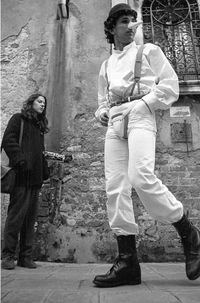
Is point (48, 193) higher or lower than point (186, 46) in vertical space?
lower

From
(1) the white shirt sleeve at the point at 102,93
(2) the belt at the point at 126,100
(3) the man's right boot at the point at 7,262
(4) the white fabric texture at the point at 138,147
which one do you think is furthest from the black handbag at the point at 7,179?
(2) the belt at the point at 126,100

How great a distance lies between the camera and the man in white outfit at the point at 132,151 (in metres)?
1.83

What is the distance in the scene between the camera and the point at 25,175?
3191 millimetres

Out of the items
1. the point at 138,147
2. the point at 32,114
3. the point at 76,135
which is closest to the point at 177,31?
the point at 76,135

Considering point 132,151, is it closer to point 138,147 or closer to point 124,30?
point 138,147

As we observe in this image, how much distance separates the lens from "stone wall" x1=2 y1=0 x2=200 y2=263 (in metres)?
3.88

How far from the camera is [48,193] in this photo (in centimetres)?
417

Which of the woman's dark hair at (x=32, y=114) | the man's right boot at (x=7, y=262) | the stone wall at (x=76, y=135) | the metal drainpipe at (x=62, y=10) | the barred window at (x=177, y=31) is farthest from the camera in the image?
the metal drainpipe at (x=62, y=10)

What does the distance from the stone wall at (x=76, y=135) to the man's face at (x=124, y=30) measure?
226 cm

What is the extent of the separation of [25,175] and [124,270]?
67.2 inches

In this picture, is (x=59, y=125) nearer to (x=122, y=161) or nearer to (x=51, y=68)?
(x=51, y=68)

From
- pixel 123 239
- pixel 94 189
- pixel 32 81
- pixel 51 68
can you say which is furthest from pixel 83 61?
pixel 123 239

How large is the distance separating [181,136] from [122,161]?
2.44 metres

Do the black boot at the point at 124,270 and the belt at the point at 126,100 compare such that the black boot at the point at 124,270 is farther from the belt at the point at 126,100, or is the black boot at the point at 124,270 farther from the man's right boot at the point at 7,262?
the man's right boot at the point at 7,262
